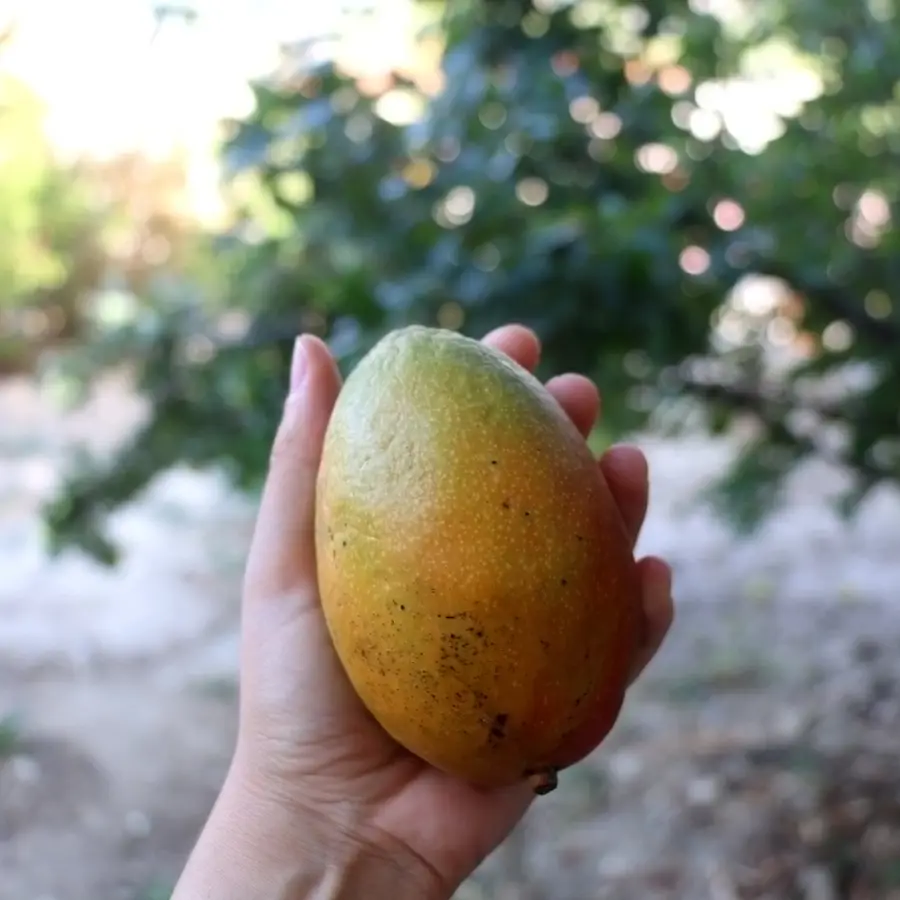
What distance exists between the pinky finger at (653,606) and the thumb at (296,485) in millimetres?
313

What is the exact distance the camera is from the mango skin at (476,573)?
731mm

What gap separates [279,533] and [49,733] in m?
0.89

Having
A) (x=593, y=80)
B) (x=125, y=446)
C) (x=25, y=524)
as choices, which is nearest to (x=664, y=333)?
(x=593, y=80)

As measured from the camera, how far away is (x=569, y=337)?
3.81 ft

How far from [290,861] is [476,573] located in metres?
0.39

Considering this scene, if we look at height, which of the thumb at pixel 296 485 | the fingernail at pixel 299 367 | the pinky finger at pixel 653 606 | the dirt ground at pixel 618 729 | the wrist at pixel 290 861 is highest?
the fingernail at pixel 299 367

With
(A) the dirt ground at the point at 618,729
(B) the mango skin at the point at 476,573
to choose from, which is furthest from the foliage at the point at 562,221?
(A) the dirt ground at the point at 618,729

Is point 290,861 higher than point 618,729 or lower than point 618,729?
Result: higher

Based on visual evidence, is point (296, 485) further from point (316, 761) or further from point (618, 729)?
point (618, 729)

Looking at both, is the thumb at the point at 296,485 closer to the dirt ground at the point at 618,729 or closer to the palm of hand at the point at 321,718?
the palm of hand at the point at 321,718

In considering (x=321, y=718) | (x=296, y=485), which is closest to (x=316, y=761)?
(x=321, y=718)

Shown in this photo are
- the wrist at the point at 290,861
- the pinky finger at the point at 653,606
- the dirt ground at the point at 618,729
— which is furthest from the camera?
the dirt ground at the point at 618,729

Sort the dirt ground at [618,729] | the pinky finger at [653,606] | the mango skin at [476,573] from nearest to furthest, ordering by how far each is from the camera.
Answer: the mango skin at [476,573] → the pinky finger at [653,606] → the dirt ground at [618,729]

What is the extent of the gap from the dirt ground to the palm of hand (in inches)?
18.4
